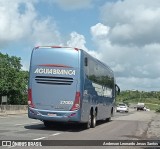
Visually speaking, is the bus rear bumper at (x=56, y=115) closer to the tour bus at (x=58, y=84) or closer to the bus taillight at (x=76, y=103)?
the tour bus at (x=58, y=84)

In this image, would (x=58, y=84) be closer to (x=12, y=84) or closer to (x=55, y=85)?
(x=55, y=85)

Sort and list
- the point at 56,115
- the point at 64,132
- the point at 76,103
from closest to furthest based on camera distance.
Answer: the point at 64,132 < the point at 76,103 < the point at 56,115

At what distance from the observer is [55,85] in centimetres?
2258

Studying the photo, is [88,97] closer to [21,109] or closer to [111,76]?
[111,76]

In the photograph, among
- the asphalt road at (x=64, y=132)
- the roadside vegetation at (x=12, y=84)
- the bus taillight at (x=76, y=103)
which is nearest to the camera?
the asphalt road at (x=64, y=132)

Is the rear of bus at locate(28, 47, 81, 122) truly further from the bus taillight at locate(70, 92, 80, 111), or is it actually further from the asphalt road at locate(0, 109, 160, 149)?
the asphalt road at locate(0, 109, 160, 149)

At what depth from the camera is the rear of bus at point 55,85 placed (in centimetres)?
2238

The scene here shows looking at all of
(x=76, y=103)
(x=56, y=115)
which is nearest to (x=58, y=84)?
(x=76, y=103)

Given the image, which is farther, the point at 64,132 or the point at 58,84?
the point at 58,84

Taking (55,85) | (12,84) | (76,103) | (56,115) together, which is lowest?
(56,115)

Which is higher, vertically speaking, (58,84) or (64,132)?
(58,84)

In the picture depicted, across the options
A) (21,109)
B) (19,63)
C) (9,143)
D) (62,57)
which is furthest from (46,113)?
(19,63)

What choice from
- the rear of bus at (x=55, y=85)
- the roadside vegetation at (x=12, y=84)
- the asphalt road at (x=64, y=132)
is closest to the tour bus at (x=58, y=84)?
the rear of bus at (x=55, y=85)

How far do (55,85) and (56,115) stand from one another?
56.1 inches
